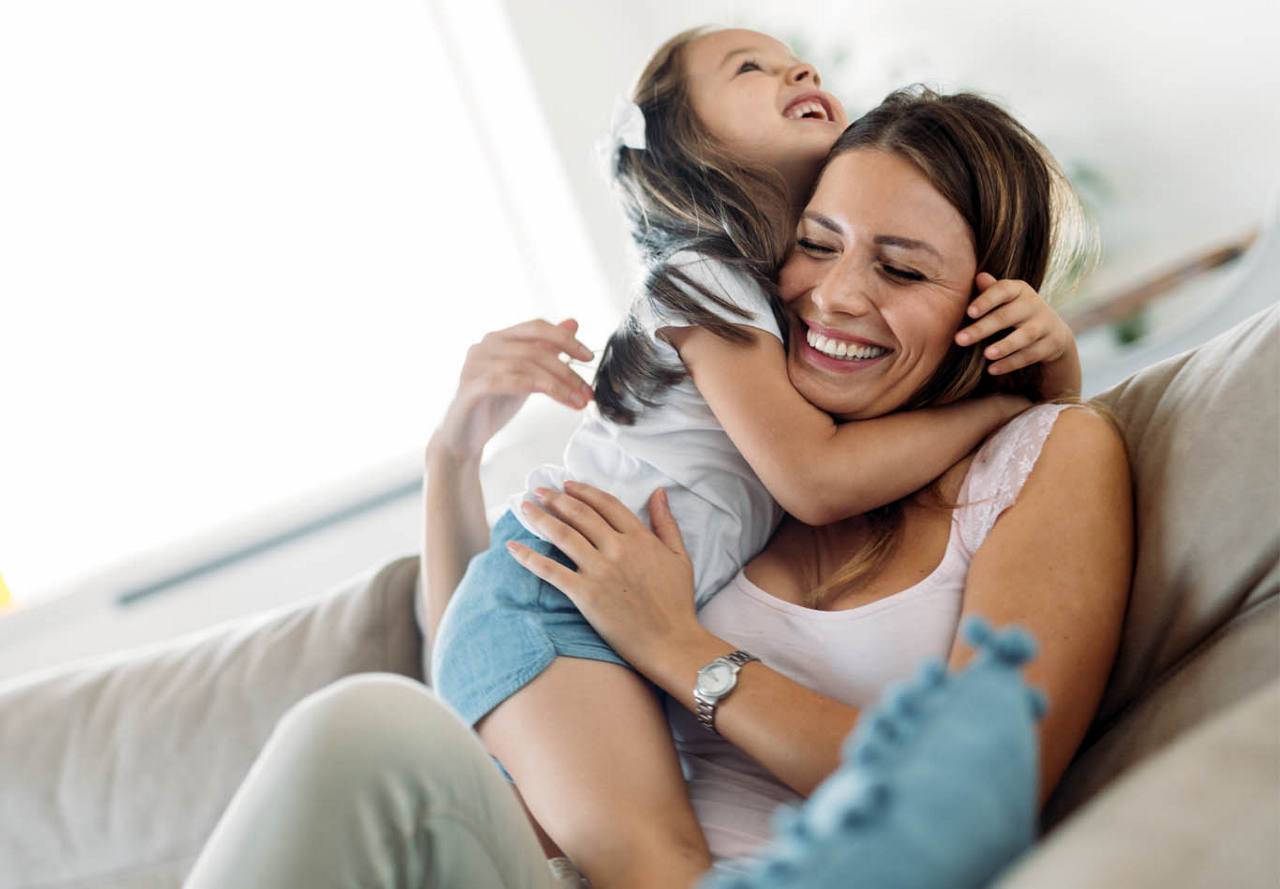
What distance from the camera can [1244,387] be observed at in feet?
3.27

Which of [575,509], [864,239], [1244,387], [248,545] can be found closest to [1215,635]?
[1244,387]

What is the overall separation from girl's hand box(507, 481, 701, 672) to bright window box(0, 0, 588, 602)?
2020 mm

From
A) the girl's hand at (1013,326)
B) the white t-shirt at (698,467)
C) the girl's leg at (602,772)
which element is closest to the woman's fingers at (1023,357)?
the girl's hand at (1013,326)

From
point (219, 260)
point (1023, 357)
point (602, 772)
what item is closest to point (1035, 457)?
point (1023, 357)

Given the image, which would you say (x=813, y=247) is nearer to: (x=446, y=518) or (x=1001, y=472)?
(x=1001, y=472)

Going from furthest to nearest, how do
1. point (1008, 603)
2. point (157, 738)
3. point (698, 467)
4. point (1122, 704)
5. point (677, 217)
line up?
point (157, 738), point (677, 217), point (698, 467), point (1122, 704), point (1008, 603)

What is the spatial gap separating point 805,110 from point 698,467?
458 millimetres

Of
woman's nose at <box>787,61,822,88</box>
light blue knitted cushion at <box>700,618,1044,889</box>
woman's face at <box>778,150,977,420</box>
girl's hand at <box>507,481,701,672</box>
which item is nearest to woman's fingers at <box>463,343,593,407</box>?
girl's hand at <box>507,481,701,672</box>

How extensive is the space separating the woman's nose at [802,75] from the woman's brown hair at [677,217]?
0.13 meters

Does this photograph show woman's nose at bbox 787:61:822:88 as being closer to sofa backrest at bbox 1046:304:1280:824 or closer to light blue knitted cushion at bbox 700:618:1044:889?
sofa backrest at bbox 1046:304:1280:824

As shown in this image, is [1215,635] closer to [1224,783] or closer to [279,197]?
[1224,783]

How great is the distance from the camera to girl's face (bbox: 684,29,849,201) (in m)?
1.33

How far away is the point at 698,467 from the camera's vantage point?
1246 mm

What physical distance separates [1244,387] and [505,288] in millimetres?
2517
